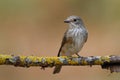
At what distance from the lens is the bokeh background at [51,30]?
10.9 metres

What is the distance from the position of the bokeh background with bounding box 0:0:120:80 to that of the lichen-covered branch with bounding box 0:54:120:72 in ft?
11.0

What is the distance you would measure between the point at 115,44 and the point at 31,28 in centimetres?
200

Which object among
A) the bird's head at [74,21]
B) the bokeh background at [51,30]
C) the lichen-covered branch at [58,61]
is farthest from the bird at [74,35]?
the bokeh background at [51,30]

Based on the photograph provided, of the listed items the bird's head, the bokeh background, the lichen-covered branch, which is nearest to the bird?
the bird's head

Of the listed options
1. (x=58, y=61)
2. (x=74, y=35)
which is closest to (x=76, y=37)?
(x=74, y=35)

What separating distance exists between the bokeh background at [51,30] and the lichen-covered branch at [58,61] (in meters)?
3.37

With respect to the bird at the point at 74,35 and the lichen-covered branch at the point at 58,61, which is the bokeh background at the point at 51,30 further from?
the lichen-covered branch at the point at 58,61

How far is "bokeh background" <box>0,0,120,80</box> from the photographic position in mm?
10852

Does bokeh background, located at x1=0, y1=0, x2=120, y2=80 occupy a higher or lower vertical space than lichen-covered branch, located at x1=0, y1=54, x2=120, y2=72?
lower

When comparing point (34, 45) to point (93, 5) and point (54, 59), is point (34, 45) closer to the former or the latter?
point (93, 5)

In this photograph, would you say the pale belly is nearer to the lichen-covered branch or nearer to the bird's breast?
the bird's breast

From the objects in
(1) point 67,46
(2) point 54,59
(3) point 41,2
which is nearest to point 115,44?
(3) point 41,2

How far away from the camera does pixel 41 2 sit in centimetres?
1491

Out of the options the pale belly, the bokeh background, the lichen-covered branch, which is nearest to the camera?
the lichen-covered branch
